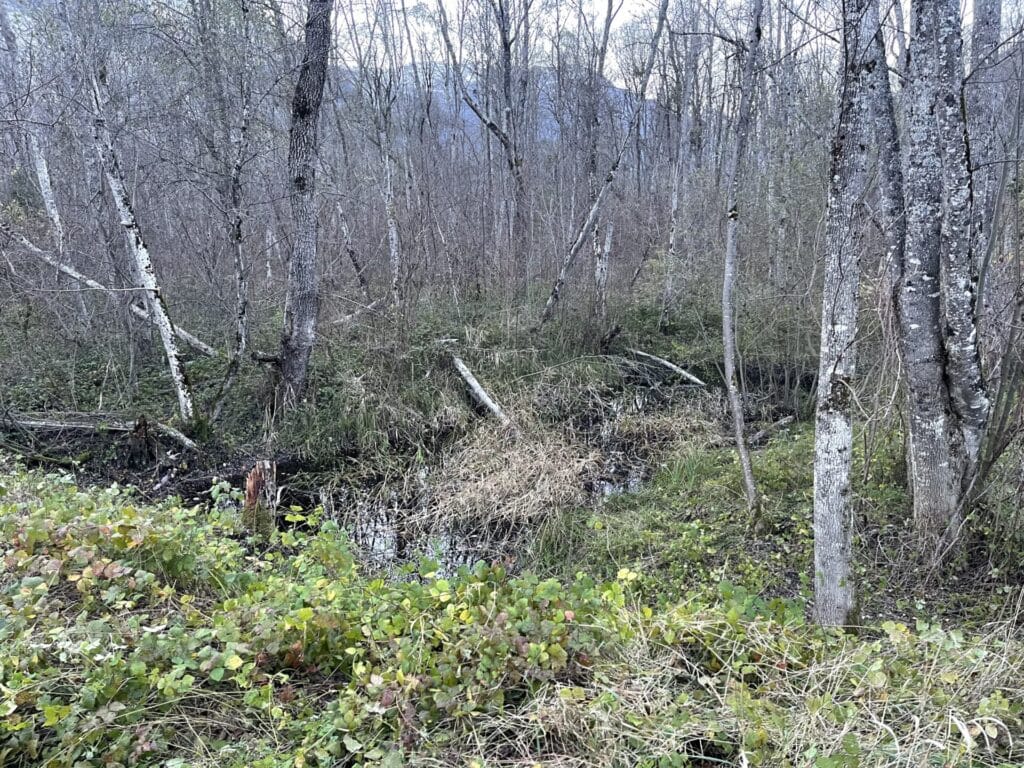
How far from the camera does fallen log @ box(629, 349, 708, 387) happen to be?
9.44 m

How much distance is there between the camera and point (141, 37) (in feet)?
26.9

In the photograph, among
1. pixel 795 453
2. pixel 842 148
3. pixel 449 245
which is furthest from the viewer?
pixel 449 245

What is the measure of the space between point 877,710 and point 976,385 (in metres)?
2.81

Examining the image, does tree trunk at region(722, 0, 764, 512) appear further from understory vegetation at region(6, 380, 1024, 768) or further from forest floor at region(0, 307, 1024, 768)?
understory vegetation at region(6, 380, 1024, 768)

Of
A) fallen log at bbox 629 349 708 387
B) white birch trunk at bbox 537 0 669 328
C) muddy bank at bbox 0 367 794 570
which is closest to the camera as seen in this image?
muddy bank at bbox 0 367 794 570

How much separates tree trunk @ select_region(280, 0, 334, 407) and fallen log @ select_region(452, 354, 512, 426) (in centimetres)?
205

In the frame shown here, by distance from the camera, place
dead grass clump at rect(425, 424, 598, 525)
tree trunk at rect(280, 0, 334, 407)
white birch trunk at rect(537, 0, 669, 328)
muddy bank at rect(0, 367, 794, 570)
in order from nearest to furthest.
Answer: muddy bank at rect(0, 367, 794, 570) → dead grass clump at rect(425, 424, 598, 525) → tree trunk at rect(280, 0, 334, 407) → white birch trunk at rect(537, 0, 669, 328)

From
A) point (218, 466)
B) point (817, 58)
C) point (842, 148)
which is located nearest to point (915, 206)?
point (842, 148)

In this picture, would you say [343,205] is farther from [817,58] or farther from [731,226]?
[817,58]

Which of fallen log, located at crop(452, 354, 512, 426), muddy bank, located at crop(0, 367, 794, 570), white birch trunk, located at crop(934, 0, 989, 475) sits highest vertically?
white birch trunk, located at crop(934, 0, 989, 475)

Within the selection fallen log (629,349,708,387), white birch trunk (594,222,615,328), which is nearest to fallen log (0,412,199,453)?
white birch trunk (594,222,615,328)

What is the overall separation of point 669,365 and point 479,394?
11.1 feet

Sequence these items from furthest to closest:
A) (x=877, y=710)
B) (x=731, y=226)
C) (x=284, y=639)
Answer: (x=731, y=226)
(x=284, y=639)
(x=877, y=710)

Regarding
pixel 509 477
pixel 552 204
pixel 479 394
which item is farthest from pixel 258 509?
pixel 552 204
